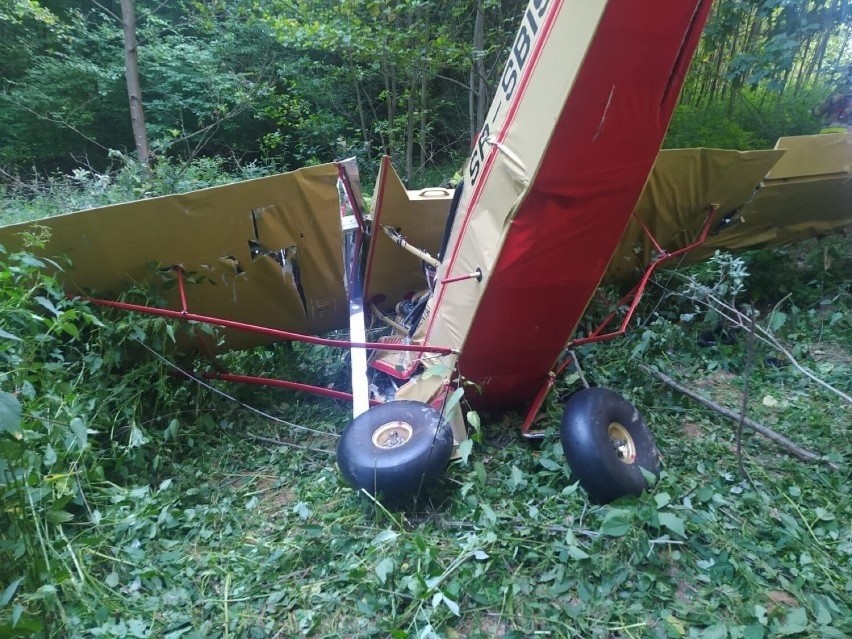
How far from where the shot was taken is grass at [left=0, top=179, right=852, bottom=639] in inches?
81.2

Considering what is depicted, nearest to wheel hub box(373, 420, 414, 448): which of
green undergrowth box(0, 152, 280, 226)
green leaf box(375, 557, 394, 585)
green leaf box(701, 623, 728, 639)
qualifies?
green leaf box(375, 557, 394, 585)

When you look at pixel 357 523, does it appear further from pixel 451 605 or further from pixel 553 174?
pixel 553 174

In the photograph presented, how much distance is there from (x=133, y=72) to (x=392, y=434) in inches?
278

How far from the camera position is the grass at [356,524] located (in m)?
2.06

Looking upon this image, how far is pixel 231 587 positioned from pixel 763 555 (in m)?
2.26

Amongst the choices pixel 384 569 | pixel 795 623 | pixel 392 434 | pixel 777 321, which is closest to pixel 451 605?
pixel 384 569

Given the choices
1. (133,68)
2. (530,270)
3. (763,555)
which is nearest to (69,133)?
(133,68)

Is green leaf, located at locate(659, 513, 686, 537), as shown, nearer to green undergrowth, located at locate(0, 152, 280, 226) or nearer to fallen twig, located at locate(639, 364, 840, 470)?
fallen twig, located at locate(639, 364, 840, 470)

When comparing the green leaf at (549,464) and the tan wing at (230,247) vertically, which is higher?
the tan wing at (230,247)

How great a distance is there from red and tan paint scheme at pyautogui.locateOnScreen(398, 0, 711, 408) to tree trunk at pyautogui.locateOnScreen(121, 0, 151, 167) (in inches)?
243

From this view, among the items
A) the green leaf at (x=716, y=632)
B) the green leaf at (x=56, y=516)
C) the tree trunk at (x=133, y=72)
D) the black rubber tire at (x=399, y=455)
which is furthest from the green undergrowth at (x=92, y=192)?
the green leaf at (x=716, y=632)

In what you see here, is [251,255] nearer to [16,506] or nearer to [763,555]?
[16,506]

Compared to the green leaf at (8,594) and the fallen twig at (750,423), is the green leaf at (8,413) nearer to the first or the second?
the green leaf at (8,594)

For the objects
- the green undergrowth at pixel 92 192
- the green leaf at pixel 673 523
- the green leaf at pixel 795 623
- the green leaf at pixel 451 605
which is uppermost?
the green undergrowth at pixel 92 192
